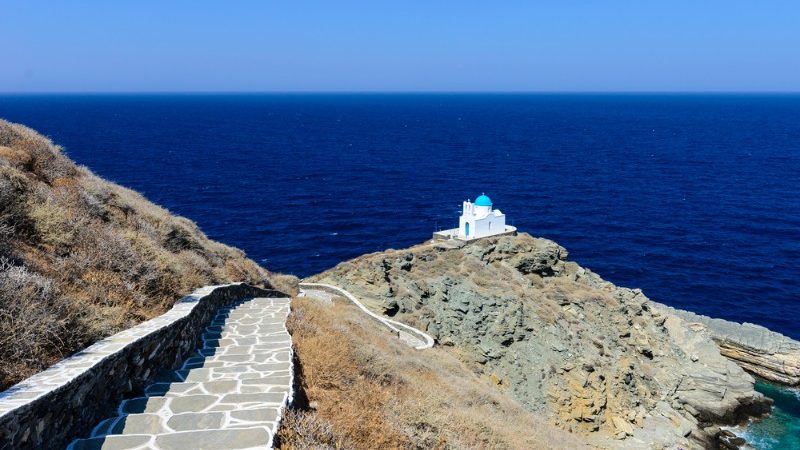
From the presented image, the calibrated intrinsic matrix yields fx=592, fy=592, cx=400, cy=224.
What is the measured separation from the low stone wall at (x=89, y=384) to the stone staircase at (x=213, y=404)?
7.2 inches

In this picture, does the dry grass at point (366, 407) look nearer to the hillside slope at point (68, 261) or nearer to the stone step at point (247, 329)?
the stone step at point (247, 329)

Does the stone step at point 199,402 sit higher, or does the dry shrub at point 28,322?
the dry shrub at point 28,322

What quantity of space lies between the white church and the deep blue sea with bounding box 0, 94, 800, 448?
43.6ft

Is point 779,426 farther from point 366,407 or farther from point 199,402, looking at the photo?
point 199,402

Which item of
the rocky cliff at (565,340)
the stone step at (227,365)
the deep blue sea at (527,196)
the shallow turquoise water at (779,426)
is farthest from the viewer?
the deep blue sea at (527,196)

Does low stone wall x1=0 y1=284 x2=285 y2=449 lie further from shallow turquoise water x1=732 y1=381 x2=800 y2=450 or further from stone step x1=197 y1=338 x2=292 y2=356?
shallow turquoise water x1=732 y1=381 x2=800 y2=450

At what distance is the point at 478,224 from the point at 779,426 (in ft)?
73.5

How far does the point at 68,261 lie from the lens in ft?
35.0

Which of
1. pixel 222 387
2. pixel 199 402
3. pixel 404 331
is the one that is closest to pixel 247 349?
pixel 222 387

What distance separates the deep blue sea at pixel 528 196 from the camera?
54.5m

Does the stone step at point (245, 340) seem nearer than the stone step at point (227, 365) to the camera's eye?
No

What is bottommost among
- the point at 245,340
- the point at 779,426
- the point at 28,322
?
the point at 779,426

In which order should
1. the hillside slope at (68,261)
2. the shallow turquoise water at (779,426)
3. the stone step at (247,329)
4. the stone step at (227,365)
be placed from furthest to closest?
the shallow turquoise water at (779,426)
the stone step at (247,329)
the stone step at (227,365)
the hillside slope at (68,261)

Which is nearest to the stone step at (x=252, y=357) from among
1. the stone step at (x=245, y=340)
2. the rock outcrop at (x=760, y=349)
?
the stone step at (x=245, y=340)
